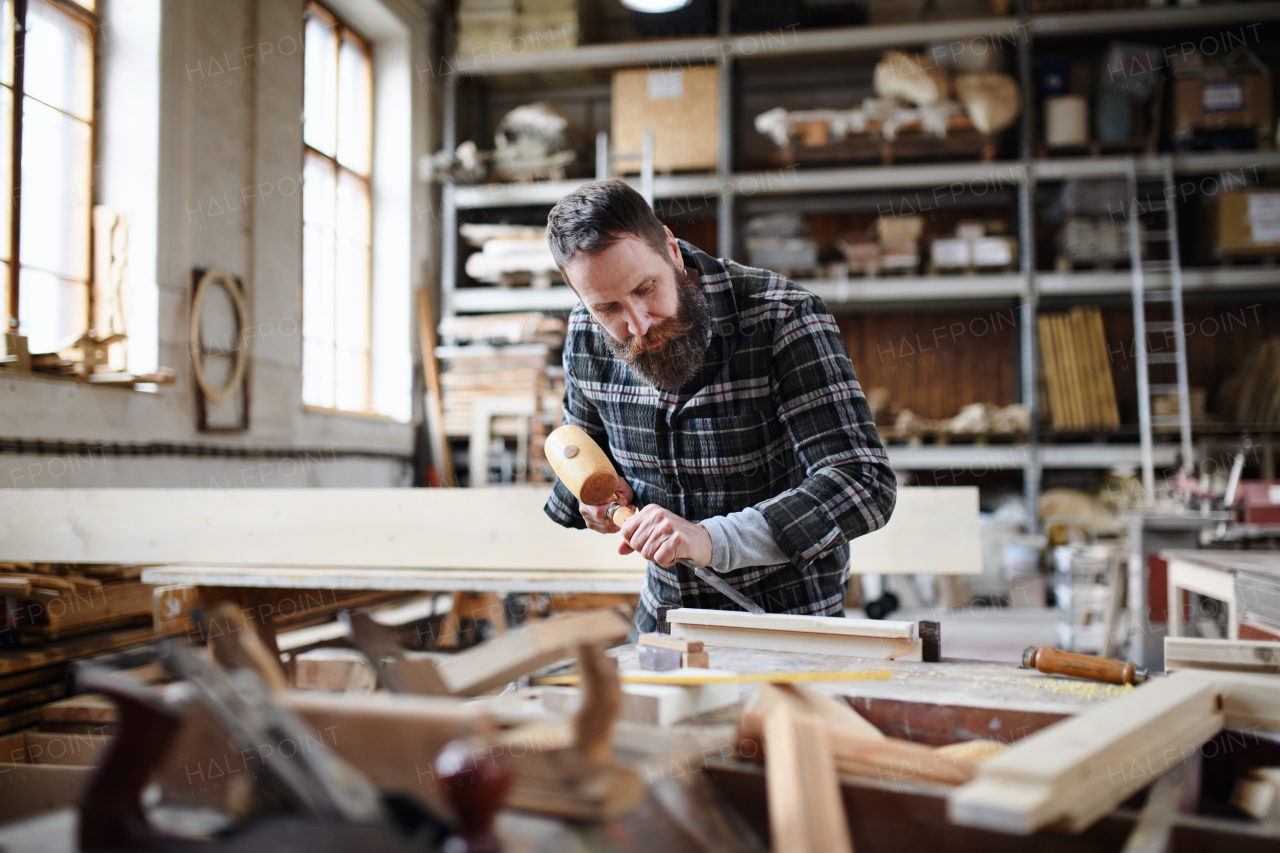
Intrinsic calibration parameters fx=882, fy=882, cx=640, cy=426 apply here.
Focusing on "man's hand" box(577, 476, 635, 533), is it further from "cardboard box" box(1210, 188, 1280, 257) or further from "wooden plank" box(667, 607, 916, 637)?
"cardboard box" box(1210, 188, 1280, 257)

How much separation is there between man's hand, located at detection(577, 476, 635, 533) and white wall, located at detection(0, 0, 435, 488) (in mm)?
3292

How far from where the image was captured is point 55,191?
465 cm

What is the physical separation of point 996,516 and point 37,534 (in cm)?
626

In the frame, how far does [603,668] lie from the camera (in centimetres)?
83

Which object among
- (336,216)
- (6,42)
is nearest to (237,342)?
(6,42)

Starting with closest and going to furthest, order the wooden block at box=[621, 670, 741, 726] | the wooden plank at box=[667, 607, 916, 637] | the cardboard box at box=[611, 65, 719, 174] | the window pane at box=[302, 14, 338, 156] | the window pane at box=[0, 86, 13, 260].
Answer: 1. the wooden block at box=[621, 670, 741, 726]
2. the wooden plank at box=[667, 607, 916, 637]
3. the window pane at box=[0, 86, 13, 260]
4. the window pane at box=[302, 14, 338, 156]
5. the cardboard box at box=[611, 65, 719, 174]

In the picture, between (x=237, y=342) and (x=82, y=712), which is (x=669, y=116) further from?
(x=82, y=712)

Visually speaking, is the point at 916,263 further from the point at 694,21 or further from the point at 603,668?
the point at 603,668

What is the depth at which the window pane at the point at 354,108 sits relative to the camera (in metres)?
7.29

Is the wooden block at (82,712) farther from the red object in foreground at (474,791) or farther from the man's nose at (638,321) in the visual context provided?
the red object in foreground at (474,791)

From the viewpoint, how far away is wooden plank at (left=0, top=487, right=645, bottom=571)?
3.03 metres

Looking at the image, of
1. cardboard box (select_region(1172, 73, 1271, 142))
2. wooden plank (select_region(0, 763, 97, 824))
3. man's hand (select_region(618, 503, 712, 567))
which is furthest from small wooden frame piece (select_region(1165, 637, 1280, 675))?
cardboard box (select_region(1172, 73, 1271, 142))

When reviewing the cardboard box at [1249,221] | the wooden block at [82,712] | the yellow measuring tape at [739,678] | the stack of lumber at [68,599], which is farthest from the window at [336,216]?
the cardboard box at [1249,221]

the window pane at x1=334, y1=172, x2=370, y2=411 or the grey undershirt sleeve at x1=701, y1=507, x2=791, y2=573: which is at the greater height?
the window pane at x1=334, y1=172, x2=370, y2=411
